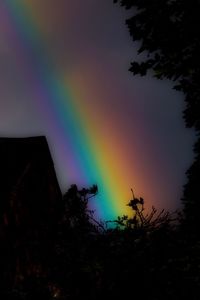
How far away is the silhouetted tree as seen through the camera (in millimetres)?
8305

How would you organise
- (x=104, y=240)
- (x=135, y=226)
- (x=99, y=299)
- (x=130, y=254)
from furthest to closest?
1. (x=135, y=226)
2. (x=104, y=240)
3. (x=130, y=254)
4. (x=99, y=299)

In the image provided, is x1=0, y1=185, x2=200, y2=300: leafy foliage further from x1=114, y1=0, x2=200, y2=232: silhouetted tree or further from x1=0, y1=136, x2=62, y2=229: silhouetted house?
x1=114, y1=0, x2=200, y2=232: silhouetted tree

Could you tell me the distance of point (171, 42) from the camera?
8367 millimetres

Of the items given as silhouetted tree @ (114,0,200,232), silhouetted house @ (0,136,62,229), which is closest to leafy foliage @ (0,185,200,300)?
silhouetted house @ (0,136,62,229)

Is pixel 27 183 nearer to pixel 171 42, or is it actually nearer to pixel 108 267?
pixel 108 267

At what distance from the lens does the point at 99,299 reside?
964 cm

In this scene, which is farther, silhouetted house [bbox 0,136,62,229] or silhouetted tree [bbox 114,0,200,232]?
silhouetted house [bbox 0,136,62,229]

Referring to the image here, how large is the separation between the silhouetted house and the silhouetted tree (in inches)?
231

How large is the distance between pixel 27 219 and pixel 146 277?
4.83 m

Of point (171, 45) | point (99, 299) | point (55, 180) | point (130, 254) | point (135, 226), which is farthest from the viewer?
point (55, 180)

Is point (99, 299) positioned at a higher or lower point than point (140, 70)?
lower

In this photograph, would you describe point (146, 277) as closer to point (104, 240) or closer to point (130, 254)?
point (130, 254)

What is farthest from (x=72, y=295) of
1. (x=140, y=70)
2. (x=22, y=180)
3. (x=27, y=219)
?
(x=140, y=70)

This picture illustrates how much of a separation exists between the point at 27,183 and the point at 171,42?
26.6 feet
